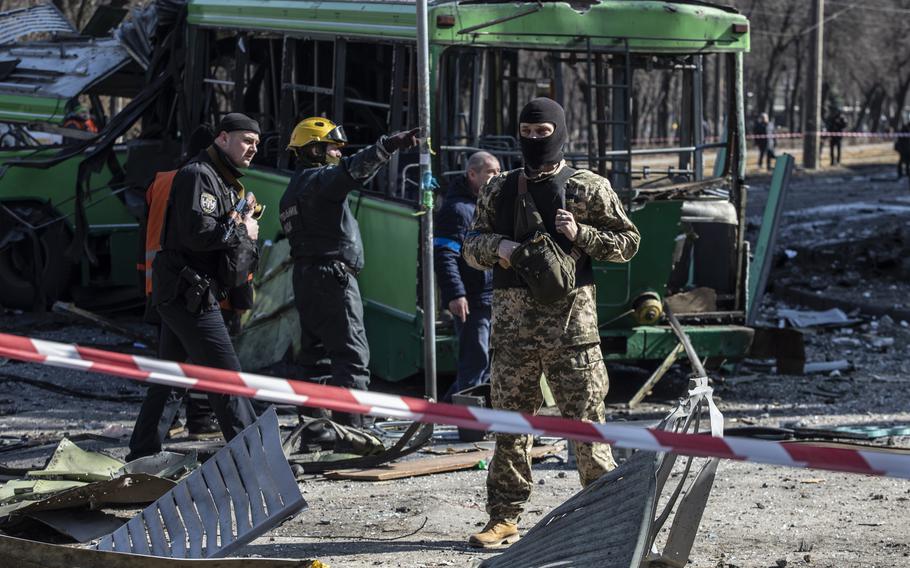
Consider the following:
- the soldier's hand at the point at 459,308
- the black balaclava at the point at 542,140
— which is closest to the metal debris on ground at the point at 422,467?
the soldier's hand at the point at 459,308

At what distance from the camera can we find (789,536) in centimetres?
584

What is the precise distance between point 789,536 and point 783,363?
3868mm

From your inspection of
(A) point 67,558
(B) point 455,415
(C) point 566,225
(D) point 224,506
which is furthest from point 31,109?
(B) point 455,415

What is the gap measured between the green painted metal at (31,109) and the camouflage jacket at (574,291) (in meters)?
7.41

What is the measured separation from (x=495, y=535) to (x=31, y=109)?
8.09 metres

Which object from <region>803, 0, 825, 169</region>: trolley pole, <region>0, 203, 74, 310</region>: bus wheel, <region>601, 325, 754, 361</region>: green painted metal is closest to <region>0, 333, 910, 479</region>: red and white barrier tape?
<region>601, 325, 754, 361</region>: green painted metal

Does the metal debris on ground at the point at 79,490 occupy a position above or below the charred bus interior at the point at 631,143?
below

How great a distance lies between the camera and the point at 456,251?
8000 millimetres

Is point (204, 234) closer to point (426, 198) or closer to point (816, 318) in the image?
point (426, 198)

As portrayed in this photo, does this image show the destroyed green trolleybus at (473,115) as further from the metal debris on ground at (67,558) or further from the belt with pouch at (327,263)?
the metal debris on ground at (67,558)

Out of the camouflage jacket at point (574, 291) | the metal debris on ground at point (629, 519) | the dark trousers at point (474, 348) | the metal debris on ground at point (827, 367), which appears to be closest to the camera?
the metal debris on ground at point (629, 519)

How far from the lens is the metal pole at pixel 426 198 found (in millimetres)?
7379

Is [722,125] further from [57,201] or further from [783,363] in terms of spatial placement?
[57,201]

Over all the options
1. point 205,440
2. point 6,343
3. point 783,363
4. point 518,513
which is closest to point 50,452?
point 205,440
